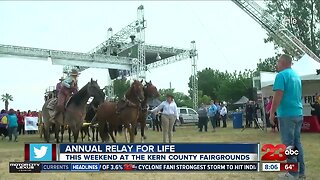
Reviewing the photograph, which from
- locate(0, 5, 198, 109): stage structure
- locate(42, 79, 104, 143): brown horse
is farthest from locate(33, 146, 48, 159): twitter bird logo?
locate(0, 5, 198, 109): stage structure

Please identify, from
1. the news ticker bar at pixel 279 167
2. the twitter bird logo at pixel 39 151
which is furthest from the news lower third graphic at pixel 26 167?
the news ticker bar at pixel 279 167

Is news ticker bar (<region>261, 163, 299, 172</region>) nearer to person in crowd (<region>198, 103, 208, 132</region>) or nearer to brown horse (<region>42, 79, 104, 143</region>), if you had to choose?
brown horse (<region>42, 79, 104, 143</region>)

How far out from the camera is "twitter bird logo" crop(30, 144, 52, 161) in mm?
6750

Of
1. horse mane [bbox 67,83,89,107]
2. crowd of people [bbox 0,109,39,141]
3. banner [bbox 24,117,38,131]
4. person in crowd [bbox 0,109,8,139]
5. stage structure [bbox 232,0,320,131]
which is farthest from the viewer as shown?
stage structure [bbox 232,0,320,131]

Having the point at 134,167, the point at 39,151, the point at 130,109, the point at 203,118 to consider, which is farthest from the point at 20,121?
the point at 134,167

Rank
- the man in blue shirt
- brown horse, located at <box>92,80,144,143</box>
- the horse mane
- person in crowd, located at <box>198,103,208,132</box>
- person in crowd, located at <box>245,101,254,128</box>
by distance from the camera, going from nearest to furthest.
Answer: the man in blue shirt < the horse mane < brown horse, located at <box>92,80,144,143</box> < person in crowd, located at <box>198,103,208,132</box> < person in crowd, located at <box>245,101,254,128</box>

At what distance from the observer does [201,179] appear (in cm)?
816

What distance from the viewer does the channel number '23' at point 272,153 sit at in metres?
6.70

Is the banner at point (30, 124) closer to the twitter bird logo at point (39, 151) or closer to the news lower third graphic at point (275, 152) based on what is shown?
the twitter bird logo at point (39, 151)

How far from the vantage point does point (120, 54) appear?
5497cm

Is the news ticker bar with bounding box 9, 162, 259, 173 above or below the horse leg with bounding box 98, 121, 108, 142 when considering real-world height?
below

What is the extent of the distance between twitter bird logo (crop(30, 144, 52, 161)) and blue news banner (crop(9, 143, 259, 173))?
0.06 metres

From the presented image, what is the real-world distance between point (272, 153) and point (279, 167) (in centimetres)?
26

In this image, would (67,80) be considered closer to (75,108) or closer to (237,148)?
(75,108)
